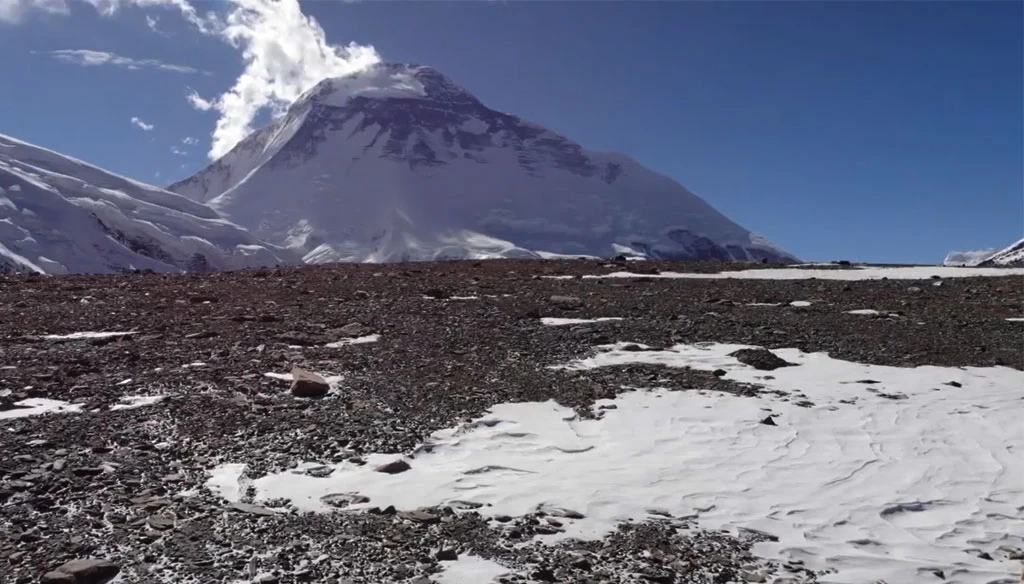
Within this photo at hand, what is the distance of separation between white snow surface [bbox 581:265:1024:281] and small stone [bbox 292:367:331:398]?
1542 centimetres

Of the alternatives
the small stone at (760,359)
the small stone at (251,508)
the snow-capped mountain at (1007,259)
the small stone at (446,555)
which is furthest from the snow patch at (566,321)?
the snow-capped mountain at (1007,259)

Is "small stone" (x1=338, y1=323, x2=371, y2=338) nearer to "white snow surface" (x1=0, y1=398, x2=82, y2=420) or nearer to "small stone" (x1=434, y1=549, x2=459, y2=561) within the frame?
"white snow surface" (x1=0, y1=398, x2=82, y2=420)

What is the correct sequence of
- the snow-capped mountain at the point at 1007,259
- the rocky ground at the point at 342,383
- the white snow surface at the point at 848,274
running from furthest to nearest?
the snow-capped mountain at the point at 1007,259, the white snow surface at the point at 848,274, the rocky ground at the point at 342,383

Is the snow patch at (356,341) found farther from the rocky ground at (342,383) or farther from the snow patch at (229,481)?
the snow patch at (229,481)

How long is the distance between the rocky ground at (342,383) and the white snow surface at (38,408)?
19cm

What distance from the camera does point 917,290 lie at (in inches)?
895

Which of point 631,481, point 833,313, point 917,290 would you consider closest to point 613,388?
point 631,481

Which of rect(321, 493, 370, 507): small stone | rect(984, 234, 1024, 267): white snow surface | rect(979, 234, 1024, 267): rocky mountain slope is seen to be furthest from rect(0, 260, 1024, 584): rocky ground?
rect(984, 234, 1024, 267): white snow surface

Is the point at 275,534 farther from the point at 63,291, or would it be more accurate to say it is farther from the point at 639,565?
the point at 63,291

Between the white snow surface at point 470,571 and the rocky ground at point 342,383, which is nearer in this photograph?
the white snow surface at point 470,571

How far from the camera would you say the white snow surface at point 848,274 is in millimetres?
26609

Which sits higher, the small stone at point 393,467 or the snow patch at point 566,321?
the snow patch at point 566,321

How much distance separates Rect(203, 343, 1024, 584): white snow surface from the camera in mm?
6938

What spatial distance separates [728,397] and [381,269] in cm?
1815
